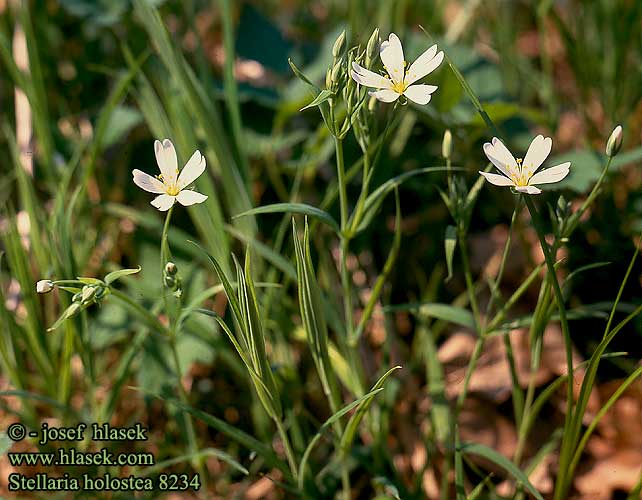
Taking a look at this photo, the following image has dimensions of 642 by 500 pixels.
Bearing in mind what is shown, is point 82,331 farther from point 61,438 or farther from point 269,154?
point 269,154

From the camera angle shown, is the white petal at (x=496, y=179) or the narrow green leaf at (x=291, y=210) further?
the narrow green leaf at (x=291, y=210)

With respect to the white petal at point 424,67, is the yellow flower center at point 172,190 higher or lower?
A: lower

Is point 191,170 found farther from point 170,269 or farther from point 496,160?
point 496,160

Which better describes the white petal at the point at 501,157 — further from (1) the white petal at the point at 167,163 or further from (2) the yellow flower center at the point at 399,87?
(1) the white petal at the point at 167,163

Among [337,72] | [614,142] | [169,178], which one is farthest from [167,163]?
[614,142]

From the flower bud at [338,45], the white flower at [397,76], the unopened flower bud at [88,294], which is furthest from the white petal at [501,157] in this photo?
the unopened flower bud at [88,294]

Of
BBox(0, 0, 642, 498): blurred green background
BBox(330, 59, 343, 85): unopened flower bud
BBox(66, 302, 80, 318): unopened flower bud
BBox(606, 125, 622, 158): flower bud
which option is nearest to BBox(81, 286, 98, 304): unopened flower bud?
BBox(66, 302, 80, 318): unopened flower bud
